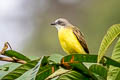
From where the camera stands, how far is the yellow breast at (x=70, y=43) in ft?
12.8

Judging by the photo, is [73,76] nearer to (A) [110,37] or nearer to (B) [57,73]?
(B) [57,73]

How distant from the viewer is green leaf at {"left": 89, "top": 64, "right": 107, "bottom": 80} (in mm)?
1196

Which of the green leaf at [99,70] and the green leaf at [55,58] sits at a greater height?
the green leaf at [55,58]

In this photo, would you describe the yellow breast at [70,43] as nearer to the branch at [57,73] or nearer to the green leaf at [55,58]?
the green leaf at [55,58]

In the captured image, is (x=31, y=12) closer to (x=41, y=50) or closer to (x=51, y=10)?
(x=51, y=10)

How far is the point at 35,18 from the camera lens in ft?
37.7

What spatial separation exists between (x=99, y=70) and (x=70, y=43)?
9.08ft

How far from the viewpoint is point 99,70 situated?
1.20 meters

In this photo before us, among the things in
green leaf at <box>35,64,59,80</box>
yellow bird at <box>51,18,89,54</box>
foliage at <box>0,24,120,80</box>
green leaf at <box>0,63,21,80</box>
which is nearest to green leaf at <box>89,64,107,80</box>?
foliage at <box>0,24,120,80</box>

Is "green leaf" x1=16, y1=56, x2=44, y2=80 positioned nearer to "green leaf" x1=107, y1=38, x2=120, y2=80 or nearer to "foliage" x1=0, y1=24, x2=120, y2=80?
"foliage" x1=0, y1=24, x2=120, y2=80

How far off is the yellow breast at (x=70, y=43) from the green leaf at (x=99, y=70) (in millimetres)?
2645

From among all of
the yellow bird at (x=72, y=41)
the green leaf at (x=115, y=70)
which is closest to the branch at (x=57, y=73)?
the green leaf at (x=115, y=70)

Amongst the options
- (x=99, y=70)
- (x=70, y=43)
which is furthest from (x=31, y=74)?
(x=70, y=43)

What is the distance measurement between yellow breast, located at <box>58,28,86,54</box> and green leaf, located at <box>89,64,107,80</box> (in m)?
2.65
